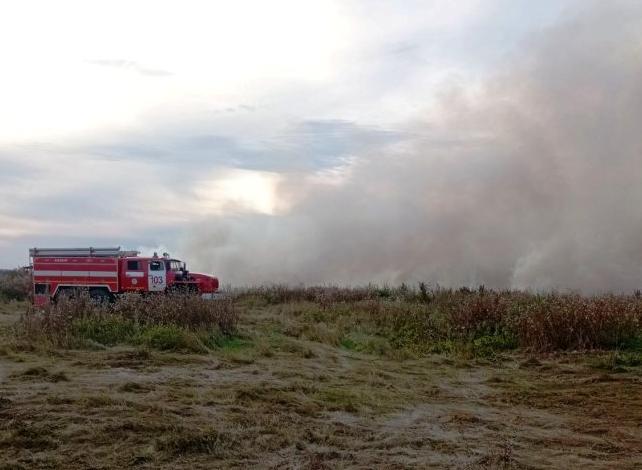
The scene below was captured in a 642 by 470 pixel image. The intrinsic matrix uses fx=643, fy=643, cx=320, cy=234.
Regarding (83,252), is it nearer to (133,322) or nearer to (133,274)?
(133,274)

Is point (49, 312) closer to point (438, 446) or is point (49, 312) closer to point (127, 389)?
point (127, 389)

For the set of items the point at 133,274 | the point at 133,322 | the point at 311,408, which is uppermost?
the point at 133,274

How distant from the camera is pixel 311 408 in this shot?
7719 mm

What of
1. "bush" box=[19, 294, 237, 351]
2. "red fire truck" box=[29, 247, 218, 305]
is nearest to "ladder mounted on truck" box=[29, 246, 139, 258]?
"red fire truck" box=[29, 247, 218, 305]

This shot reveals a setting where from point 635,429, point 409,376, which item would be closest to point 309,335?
point 409,376

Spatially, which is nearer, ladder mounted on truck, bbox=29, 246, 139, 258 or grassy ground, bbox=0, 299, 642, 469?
grassy ground, bbox=0, 299, 642, 469

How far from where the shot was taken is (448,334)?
14.7m

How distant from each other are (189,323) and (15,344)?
11.2 feet

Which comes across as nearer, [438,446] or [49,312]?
[438,446]

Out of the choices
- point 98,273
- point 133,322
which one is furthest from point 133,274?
point 133,322

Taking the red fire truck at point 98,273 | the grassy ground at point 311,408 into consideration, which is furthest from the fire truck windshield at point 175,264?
the grassy ground at point 311,408

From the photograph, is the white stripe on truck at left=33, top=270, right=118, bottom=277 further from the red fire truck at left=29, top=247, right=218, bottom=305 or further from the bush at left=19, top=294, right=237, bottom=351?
the bush at left=19, top=294, right=237, bottom=351

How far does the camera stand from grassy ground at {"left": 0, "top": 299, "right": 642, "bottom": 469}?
5875 millimetres

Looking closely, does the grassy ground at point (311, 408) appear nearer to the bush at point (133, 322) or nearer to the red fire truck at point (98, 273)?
the bush at point (133, 322)
